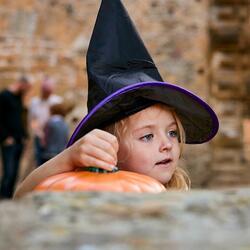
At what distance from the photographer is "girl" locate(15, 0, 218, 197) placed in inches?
89.1

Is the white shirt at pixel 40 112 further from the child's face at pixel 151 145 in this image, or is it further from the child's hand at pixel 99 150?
the child's hand at pixel 99 150

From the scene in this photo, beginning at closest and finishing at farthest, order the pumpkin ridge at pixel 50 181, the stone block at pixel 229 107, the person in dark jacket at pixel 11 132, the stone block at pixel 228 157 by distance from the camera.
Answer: the pumpkin ridge at pixel 50 181
the person in dark jacket at pixel 11 132
the stone block at pixel 228 157
the stone block at pixel 229 107

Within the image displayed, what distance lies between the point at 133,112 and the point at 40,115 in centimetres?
480

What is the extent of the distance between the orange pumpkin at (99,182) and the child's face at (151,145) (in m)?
0.22

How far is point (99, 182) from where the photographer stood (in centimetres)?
189

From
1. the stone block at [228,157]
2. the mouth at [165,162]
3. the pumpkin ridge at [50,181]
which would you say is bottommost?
the stone block at [228,157]

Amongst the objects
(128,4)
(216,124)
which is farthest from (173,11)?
(216,124)

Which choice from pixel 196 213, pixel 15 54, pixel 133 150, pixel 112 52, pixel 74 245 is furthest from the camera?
pixel 15 54

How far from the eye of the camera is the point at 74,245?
35.2 inches

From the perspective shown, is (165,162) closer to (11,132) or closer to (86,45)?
(11,132)

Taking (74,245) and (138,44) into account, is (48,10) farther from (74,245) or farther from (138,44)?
(74,245)

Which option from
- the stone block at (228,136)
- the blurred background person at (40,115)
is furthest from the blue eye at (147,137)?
the stone block at (228,136)

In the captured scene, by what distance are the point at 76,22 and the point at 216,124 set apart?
18.9 feet

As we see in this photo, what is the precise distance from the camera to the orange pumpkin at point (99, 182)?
6.12ft
